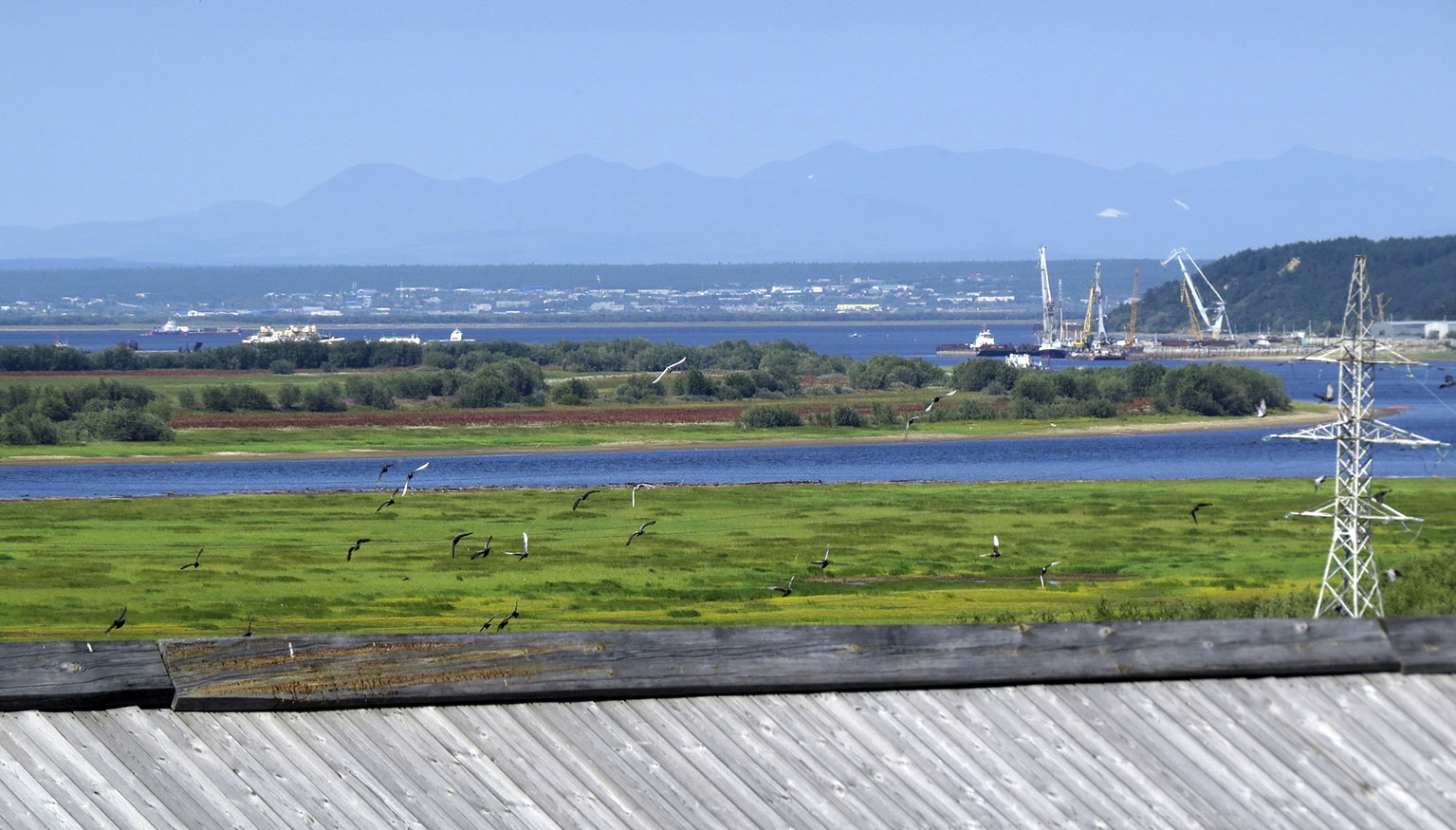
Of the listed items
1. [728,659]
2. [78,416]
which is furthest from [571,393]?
[728,659]

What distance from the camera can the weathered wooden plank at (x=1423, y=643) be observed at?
20.8ft

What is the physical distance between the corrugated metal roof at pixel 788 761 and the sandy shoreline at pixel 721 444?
311ft

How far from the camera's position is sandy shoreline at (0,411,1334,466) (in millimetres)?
95325

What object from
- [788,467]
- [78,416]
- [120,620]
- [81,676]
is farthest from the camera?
[78,416]

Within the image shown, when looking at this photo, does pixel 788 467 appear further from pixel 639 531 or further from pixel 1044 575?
pixel 1044 575

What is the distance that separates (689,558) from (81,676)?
44808 millimetres

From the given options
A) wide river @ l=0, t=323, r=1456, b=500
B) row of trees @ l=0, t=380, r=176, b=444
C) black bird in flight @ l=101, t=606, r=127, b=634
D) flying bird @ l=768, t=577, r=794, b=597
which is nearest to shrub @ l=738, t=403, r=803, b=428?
wide river @ l=0, t=323, r=1456, b=500

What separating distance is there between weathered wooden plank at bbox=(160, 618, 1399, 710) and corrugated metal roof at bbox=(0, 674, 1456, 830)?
0.09 meters

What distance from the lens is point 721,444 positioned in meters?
108

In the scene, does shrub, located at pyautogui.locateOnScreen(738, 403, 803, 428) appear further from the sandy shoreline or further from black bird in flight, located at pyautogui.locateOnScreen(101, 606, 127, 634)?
black bird in flight, located at pyautogui.locateOnScreen(101, 606, 127, 634)

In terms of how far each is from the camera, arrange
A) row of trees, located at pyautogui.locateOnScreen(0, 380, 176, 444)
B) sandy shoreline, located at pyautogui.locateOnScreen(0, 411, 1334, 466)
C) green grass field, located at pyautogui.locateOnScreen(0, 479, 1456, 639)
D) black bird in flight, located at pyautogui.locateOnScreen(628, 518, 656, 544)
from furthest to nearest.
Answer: row of trees, located at pyautogui.locateOnScreen(0, 380, 176, 444) → sandy shoreline, located at pyautogui.locateOnScreen(0, 411, 1334, 466) → black bird in flight, located at pyautogui.locateOnScreen(628, 518, 656, 544) → green grass field, located at pyautogui.locateOnScreen(0, 479, 1456, 639)

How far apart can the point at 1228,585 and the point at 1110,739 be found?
127 feet

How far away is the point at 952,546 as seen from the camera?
173ft

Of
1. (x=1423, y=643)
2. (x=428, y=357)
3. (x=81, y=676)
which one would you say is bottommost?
(x=428, y=357)
